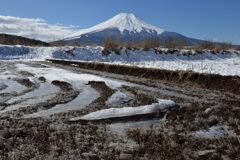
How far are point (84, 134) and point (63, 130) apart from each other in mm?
466

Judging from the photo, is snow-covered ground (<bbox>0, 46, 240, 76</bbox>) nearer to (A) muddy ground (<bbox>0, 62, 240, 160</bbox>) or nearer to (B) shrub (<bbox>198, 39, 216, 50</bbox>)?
(B) shrub (<bbox>198, 39, 216, 50</bbox>)

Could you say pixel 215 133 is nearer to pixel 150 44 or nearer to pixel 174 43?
pixel 150 44

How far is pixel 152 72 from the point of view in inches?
872

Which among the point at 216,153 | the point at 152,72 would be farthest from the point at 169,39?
the point at 216,153

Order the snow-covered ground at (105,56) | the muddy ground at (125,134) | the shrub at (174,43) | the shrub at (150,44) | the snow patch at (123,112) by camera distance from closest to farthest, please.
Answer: the muddy ground at (125,134)
the snow patch at (123,112)
the snow-covered ground at (105,56)
the shrub at (150,44)
the shrub at (174,43)

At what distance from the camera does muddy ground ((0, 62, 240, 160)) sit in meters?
7.09

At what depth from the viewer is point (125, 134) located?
855 cm

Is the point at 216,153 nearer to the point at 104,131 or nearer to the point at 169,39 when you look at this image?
the point at 104,131

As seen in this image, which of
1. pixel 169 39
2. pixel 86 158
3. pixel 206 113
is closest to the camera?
pixel 86 158

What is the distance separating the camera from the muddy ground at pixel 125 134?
709 centimetres

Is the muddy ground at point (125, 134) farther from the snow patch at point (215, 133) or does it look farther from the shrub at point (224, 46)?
the shrub at point (224, 46)

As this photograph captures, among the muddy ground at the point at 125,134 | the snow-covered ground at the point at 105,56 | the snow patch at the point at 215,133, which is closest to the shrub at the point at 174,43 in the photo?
the snow-covered ground at the point at 105,56

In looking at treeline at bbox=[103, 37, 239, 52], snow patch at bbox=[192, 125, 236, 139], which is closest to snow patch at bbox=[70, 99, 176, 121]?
snow patch at bbox=[192, 125, 236, 139]

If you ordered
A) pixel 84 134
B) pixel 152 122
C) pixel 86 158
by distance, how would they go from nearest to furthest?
pixel 86 158 < pixel 84 134 < pixel 152 122
